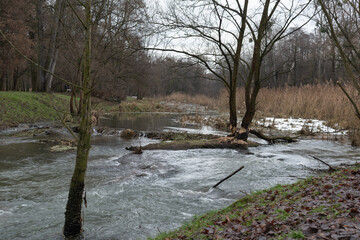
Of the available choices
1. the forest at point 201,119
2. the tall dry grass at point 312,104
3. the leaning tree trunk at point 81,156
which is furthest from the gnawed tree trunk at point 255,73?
the leaning tree trunk at point 81,156

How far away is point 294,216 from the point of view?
379 centimetres

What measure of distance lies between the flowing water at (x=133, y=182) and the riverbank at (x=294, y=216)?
0.98 m

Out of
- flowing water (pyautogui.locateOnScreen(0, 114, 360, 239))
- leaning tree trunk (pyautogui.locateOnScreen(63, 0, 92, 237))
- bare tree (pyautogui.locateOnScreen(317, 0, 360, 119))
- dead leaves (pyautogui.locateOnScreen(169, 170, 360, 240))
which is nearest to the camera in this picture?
dead leaves (pyautogui.locateOnScreen(169, 170, 360, 240))

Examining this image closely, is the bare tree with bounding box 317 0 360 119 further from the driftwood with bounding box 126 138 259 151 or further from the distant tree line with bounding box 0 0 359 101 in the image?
the driftwood with bounding box 126 138 259 151

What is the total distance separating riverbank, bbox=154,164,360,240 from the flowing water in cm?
98

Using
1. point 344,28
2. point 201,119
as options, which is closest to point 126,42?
point 201,119

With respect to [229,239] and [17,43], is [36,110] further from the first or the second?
[229,239]

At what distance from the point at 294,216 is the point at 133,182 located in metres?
4.58

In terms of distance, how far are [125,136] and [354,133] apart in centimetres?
1005

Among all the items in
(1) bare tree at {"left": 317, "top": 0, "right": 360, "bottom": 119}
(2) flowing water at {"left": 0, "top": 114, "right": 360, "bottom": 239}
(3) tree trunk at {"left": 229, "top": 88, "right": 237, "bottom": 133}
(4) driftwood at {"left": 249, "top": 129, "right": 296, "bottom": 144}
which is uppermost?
(1) bare tree at {"left": 317, "top": 0, "right": 360, "bottom": 119}

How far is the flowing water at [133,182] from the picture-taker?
5270 mm

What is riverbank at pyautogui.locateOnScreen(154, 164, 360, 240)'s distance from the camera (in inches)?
126

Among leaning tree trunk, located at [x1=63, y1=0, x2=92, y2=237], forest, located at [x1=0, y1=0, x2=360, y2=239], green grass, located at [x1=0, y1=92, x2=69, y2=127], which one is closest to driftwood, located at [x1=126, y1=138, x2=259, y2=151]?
forest, located at [x1=0, y1=0, x2=360, y2=239]

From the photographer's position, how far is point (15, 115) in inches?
693
